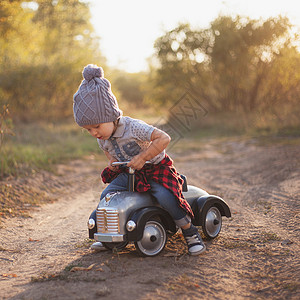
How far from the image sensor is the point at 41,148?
36.6 ft

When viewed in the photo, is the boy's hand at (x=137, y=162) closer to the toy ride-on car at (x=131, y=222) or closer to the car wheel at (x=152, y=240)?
the toy ride-on car at (x=131, y=222)

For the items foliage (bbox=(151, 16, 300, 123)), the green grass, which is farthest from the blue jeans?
foliage (bbox=(151, 16, 300, 123))

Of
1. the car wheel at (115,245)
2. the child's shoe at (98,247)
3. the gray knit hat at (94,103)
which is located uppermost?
the gray knit hat at (94,103)

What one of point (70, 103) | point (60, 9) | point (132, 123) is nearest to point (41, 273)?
point (132, 123)

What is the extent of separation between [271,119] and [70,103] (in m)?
9.46

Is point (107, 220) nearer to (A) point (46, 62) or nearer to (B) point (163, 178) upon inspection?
(B) point (163, 178)

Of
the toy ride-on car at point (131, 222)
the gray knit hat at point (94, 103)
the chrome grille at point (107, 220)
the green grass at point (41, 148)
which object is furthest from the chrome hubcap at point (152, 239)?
the green grass at point (41, 148)

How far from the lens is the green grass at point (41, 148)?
840cm

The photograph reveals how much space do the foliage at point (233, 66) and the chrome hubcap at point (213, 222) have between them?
1503 centimetres

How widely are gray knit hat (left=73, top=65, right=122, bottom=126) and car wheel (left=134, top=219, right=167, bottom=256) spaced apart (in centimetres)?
106

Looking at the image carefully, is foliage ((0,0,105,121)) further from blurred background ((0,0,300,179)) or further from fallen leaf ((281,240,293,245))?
fallen leaf ((281,240,293,245))

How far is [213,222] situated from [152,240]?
0.89 metres

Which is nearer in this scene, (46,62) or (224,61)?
(46,62)

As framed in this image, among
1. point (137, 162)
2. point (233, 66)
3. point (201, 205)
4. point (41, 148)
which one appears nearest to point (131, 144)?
point (137, 162)
